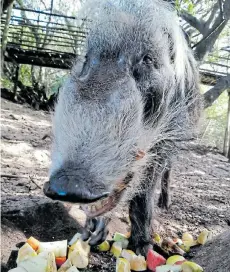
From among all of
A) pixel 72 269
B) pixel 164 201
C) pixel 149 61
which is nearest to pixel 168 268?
pixel 72 269

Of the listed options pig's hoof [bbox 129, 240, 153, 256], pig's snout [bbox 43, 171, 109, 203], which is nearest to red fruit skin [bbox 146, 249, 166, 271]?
pig's hoof [bbox 129, 240, 153, 256]

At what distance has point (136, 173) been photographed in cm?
127

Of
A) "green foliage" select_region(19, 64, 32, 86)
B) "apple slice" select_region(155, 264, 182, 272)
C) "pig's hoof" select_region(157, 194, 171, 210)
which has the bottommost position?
"green foliage" select_region(19, 64, 32, 86)

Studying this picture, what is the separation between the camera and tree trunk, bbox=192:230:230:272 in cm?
135

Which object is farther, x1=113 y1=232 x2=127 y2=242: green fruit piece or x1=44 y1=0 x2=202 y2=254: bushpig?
x1=113 y1=232 x2=127 y2=242: green fruit piece

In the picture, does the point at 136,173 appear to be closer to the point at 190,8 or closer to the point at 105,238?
the point at 105,238

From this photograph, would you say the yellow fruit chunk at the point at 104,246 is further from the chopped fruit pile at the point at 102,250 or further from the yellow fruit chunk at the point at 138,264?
the yellow fruit chunk at the point at 138,264

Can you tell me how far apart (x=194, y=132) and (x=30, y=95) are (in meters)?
6.17

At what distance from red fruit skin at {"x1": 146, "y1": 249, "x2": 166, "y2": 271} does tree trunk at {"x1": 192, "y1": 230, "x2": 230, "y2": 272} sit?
140 millimetres

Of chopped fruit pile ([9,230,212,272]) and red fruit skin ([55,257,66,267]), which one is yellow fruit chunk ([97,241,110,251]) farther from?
red fruit skin ([55,257,66,267])

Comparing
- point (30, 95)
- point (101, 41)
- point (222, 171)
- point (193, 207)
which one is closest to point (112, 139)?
point (101, 41)

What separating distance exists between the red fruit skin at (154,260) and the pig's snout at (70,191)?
72 cm

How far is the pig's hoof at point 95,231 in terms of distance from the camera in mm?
1828

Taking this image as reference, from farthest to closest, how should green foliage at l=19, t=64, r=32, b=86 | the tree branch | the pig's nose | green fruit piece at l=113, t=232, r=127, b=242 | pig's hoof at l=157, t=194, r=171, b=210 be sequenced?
green foliage at l=19, t=64, r=32, b=86, pig's hoof at l=157, t=194, r=171, b=210, the tree branch, green fruit piece at l=113, t=232, r=127, b=242, the pig's nose
